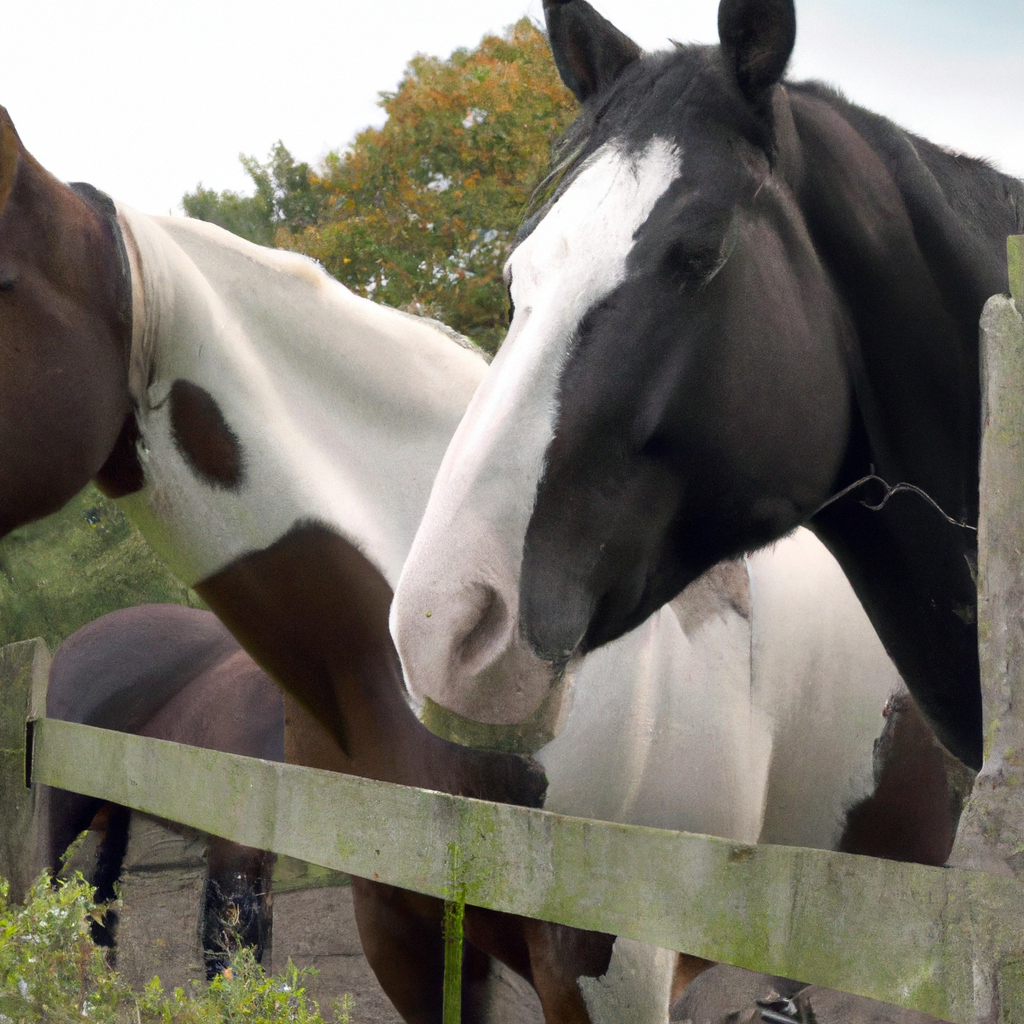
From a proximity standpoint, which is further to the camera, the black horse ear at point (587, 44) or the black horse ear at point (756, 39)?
the black horse ear at point (587, 44)

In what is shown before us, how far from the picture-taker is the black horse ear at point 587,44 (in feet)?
5.11

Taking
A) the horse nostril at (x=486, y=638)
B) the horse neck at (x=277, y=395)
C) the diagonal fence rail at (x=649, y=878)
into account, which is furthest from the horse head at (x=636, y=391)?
the horse neck at (x=277, y=395)

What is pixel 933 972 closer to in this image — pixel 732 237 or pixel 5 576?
pixel 732 237

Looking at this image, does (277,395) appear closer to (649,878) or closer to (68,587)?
(649,878)

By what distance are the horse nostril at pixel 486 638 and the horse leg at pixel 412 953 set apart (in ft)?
3.24

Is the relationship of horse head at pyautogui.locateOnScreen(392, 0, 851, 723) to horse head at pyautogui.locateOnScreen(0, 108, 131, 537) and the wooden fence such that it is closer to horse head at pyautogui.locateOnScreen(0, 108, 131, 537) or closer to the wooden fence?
the wooden fence

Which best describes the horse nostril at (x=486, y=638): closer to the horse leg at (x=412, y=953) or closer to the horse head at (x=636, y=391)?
the horse head at (x=636, y=391)

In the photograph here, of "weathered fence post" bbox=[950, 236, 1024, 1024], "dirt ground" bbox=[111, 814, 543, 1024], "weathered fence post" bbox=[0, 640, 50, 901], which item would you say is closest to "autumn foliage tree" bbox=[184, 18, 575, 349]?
"dirt ground" bbox=[111, 814, 543, 1024]

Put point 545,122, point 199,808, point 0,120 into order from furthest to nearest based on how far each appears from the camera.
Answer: point 545,122, point 0,120, point 199,808

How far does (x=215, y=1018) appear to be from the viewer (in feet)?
5.48

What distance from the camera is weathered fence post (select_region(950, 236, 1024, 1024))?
2.57ft

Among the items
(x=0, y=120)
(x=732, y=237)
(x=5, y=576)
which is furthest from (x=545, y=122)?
(x=732, y=237)

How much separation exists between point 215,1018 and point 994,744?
132cm

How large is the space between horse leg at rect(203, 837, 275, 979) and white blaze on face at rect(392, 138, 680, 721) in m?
2.94
